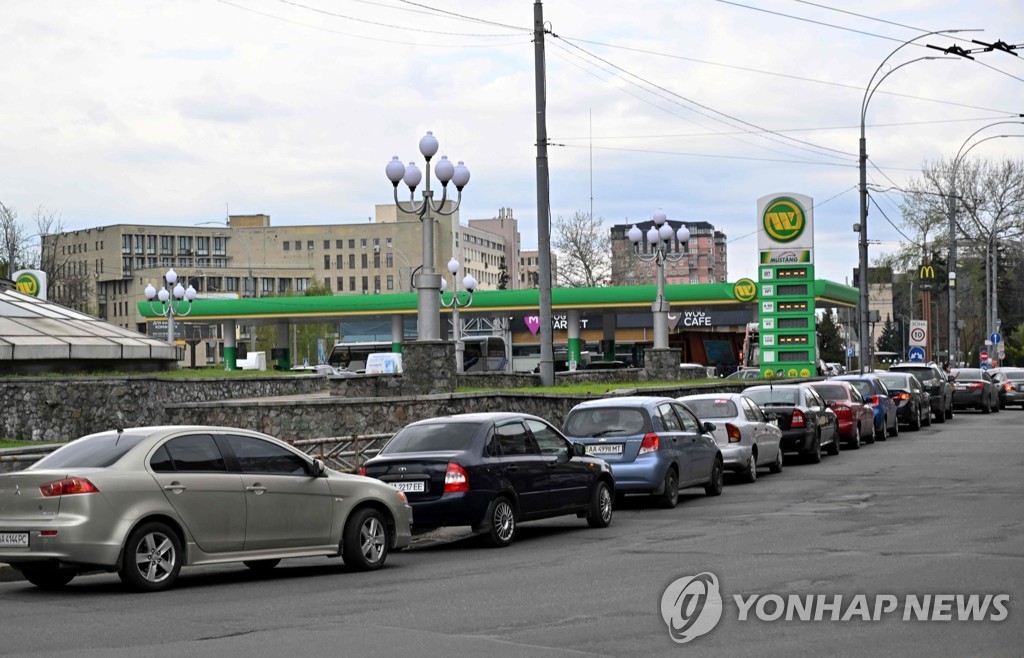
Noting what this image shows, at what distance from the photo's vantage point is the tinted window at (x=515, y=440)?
15.5 meters

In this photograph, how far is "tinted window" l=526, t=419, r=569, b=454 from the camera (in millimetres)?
16188

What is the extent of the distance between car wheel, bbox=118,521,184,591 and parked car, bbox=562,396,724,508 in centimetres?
808

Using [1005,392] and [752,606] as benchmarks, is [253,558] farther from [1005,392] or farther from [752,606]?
[1005,392]

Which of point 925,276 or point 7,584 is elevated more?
point 925,276

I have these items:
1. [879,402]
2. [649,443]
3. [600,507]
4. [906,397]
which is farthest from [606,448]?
[906,397]

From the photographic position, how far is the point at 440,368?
2859cm

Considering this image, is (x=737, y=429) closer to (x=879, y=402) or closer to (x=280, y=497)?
(x=280, y=497)

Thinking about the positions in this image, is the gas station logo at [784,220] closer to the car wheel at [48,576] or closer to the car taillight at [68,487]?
the car wheel at [48,576]

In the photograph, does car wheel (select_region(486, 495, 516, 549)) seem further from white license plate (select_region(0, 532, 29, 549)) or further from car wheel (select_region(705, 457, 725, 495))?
car wheel (select_region(705, 457, 725, 495))

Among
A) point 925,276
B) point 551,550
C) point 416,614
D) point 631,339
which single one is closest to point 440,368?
point 551,550

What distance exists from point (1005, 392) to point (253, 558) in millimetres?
45941

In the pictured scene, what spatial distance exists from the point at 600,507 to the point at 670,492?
8.03 feet

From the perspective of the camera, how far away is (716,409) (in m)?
23.5

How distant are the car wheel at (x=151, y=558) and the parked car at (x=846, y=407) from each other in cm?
2063
